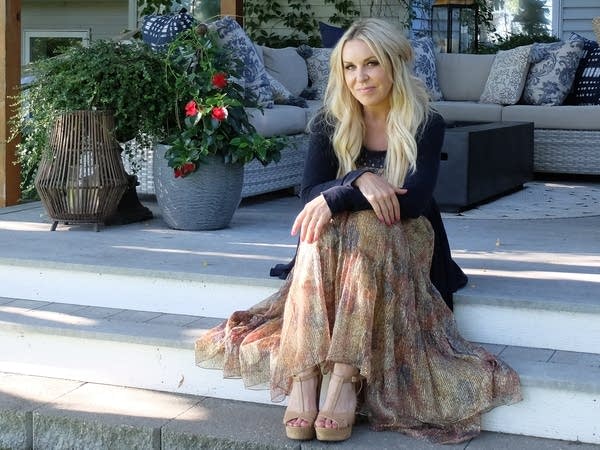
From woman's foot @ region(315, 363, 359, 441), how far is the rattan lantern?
196 cm

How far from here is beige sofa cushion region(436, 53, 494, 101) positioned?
7438 mm

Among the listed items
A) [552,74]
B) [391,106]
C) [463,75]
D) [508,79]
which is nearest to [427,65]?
→ [463,75]

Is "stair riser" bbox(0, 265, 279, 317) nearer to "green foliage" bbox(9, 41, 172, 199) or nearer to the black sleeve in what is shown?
the black sleeve

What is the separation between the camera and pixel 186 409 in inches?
118

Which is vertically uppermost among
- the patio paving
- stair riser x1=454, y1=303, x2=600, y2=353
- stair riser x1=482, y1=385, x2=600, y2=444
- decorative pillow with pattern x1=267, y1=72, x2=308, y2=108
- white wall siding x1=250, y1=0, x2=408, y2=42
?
white wall siding x1=250, y1=0, x2=408, y2=42

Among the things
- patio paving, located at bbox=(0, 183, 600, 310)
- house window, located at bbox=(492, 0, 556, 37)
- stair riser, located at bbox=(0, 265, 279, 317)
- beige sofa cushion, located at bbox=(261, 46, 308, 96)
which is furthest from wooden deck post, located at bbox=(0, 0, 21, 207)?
house window, located at bbox=(492, 0, 556, 37)

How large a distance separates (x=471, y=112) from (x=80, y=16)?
6.12 m

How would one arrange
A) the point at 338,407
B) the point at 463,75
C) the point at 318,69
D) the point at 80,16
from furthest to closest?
1. the point at 80,16
2. the point at 463,75
3. the point at 318,69
4. the point at 338,407

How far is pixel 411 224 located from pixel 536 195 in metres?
3.11

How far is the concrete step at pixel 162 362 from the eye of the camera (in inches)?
107

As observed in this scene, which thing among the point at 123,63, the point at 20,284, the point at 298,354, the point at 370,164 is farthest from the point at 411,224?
the point at 123,63

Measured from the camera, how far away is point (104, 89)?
4359 millimetres

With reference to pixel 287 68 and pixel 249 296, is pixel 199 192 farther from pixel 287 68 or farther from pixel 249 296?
pixel 287 68

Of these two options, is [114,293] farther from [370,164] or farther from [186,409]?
[370,164]
